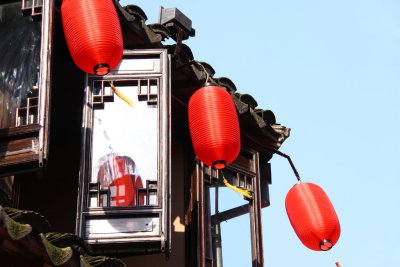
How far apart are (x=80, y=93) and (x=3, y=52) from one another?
58.0 inches

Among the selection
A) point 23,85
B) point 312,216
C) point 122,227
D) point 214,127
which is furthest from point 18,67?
point 312,216

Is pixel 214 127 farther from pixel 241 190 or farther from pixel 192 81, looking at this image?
pixel 241 190

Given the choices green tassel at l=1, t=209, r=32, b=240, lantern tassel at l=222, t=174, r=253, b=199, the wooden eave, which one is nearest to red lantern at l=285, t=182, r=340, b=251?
lantern tassel at l=222, t=174, r=253, b=199

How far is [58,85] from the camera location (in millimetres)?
10828

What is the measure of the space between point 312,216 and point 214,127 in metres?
2.01

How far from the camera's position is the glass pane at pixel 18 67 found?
29.6ft

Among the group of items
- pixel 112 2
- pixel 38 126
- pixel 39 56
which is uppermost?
pixel 112 2

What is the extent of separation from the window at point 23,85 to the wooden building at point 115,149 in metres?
A: 0.01

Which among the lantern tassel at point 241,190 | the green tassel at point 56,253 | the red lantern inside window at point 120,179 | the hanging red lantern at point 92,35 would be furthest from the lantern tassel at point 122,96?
the green tassel at point 56,253

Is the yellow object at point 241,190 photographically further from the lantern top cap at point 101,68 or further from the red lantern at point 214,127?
the lantern top cap at point 101,68

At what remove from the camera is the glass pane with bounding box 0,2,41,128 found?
903 centimetres

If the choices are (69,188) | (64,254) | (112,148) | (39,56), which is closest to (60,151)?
(69,188)

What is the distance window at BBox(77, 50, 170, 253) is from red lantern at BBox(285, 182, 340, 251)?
7.61 feet

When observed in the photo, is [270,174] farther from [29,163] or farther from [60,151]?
[29,163]
